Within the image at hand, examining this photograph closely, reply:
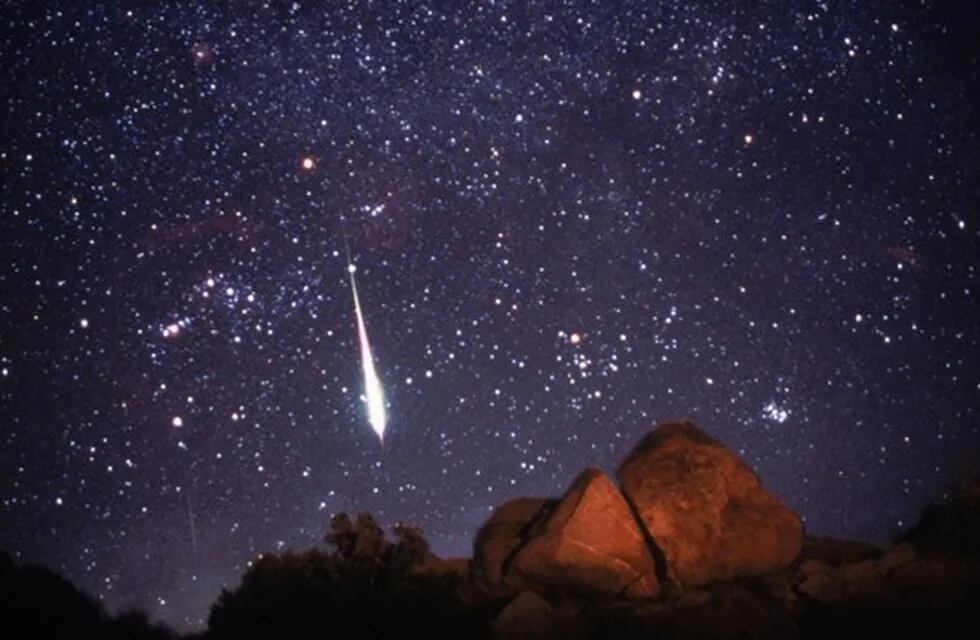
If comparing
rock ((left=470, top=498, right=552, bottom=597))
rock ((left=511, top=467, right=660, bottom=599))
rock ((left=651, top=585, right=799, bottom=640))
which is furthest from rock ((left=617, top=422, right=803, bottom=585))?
rock ((left=470, top=498, right=552, bottom=597))

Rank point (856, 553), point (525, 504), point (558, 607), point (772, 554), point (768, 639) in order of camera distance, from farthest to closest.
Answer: point (525, 504) → point (856, 553) → point (772, 554) → point (558, 607) → point (768, 639)

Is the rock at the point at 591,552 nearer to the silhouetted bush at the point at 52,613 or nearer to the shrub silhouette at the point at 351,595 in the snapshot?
the shrub silhouette at the point at 351,595

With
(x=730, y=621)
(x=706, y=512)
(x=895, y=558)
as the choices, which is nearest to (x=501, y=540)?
(x=706, y=512)

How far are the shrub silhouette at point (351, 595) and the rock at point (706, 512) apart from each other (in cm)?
436

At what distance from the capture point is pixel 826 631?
1309 centimetres

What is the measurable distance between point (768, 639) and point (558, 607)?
385 centimetres

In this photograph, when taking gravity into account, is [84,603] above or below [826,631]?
above

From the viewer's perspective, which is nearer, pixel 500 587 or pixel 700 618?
pixel 700 618

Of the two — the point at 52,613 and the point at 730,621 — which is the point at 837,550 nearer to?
the point at 730,621

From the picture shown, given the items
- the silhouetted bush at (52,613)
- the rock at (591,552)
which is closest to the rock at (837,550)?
the rock at (591,552)

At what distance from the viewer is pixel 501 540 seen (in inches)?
654

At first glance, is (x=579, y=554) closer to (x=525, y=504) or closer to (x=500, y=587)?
(x=500, y=587)

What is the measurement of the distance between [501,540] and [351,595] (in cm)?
351

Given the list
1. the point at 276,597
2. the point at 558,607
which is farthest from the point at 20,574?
the point at 558,607
